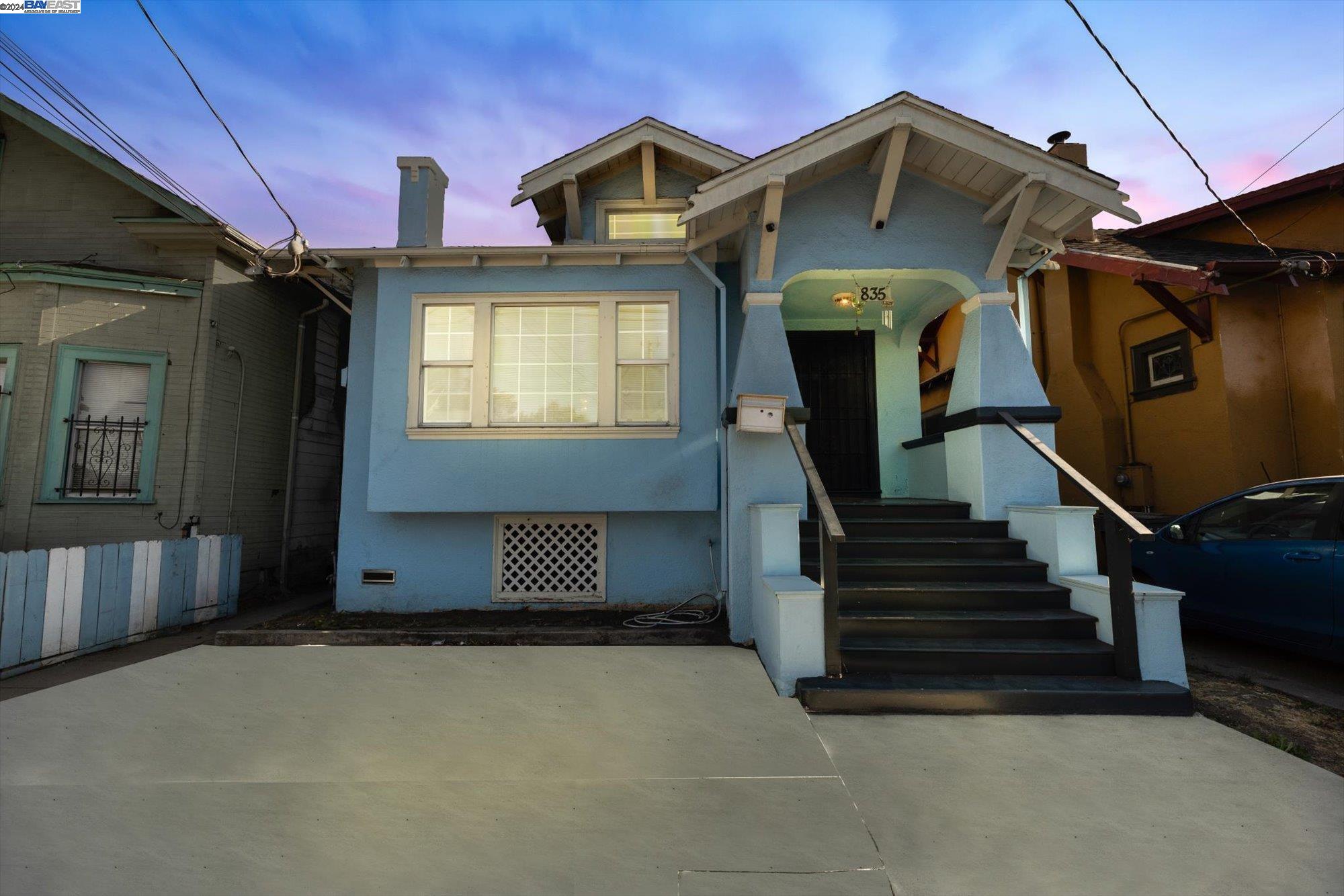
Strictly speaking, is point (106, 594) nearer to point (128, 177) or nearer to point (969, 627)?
point (128, 177)

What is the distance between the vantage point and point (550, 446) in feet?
20.0

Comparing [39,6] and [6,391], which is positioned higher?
[39,6]

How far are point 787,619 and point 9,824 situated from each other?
3.89m

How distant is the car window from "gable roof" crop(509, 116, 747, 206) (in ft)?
20.6

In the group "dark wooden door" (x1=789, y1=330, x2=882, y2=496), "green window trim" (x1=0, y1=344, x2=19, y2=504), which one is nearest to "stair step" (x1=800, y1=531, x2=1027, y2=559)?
"dark wooden door" (x1=789, y1=330, x2=882, y2=496)

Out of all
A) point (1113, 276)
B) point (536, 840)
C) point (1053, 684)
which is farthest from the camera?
point (1113, 276)

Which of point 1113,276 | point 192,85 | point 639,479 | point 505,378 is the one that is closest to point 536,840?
point 639,479

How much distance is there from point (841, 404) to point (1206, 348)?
517 cm

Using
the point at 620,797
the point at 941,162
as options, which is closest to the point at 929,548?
the point at 620,797

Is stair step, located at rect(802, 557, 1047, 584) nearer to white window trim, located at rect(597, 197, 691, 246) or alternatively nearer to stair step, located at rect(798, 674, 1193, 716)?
stair step, located at rect(798, 674, 1193, 716)

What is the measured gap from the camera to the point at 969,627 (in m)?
4.27

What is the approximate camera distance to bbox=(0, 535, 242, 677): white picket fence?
4.54m

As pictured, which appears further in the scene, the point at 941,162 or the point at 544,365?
the point at 544,365

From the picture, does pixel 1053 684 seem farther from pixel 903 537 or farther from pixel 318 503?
pixel 318 503
